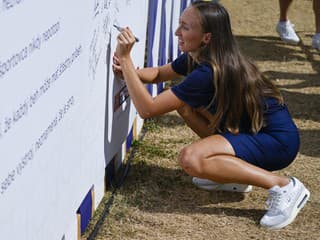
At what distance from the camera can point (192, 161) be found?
3.46 metres

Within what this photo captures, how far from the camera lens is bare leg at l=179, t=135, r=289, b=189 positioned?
3447 millimetres

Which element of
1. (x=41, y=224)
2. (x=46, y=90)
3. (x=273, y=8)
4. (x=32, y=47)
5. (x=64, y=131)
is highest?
(x=32, y=47)

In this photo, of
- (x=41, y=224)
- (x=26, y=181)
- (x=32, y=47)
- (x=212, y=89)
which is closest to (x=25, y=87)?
(x=32, y=47)

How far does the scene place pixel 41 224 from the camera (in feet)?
8.10

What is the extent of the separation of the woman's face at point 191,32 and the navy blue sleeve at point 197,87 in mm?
116

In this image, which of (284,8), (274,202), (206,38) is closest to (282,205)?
(274,202)

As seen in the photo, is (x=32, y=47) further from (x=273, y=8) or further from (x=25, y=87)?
(x=273, y=8)

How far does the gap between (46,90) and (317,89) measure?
154 inches

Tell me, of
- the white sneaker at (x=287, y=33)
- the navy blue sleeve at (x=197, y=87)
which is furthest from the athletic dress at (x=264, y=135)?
the white sneaker at (x=287, y=33)

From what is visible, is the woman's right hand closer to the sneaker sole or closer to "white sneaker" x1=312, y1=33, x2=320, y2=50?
the sneaker sole

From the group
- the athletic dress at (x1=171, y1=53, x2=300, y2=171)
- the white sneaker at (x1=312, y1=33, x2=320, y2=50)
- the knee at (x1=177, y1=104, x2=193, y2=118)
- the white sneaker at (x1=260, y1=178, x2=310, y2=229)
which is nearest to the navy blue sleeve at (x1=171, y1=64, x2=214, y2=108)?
the athletic dress at (x1=171, y1=53, x2=300, y2=171)

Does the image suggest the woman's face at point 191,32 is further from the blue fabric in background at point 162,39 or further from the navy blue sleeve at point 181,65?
the blue fabric in background at point 162,39

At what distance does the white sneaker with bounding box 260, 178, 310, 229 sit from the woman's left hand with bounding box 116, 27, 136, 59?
938mm

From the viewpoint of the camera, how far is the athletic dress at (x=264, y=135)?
341 cm
